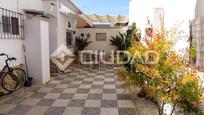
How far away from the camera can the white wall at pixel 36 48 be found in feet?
27.6

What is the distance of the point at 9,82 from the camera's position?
7121 millimetres

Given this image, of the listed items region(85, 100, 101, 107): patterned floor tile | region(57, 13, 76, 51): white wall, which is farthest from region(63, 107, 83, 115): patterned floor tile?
region(57, 13, 76, 51): white wall

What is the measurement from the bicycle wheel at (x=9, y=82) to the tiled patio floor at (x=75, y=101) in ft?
0.92

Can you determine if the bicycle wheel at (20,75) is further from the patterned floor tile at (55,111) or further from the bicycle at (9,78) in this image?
the patterned floor tile at (55,111)

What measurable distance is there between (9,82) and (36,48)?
1.93 meters

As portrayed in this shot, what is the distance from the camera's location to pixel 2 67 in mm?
7219

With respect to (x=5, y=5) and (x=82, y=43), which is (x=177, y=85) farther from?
(x=82, y=43)

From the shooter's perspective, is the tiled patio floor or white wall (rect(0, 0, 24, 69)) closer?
the tiled patio floor

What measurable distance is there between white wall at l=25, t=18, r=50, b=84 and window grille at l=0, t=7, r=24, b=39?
29 centimetres

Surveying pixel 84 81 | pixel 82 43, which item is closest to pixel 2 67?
pixel 84 81

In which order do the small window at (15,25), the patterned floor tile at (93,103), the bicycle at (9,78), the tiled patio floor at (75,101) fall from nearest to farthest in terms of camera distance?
the tiled patio floor at (75,101)
the patterned floor tile at (93,103)
the bicycle at (9,78)
the small window at (15,25)

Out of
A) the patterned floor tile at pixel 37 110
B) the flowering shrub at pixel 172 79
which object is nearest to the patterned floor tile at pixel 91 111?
the patterned floor tile at pixel 37 110

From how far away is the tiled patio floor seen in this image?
5578 millimetres

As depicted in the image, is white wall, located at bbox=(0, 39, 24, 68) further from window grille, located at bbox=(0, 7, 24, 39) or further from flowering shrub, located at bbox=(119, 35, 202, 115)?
flowering shrub, located at bbox=(119, 35, 202, 115)
